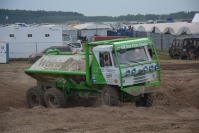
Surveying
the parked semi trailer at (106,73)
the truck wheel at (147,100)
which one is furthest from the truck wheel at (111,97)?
the truck wheel at (147,100)

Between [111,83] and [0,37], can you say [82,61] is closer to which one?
[111,83]

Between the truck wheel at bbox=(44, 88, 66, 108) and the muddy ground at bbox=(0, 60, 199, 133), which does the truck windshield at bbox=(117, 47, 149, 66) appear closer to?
the muddy ground at bbox=(0, 60, 199, 133)

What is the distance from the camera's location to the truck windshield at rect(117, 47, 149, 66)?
1355cm

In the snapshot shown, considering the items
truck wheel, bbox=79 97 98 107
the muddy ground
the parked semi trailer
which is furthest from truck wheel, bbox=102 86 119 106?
truck wheel, bbox=79 97 98 107

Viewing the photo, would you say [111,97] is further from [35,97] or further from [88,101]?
[35,97]

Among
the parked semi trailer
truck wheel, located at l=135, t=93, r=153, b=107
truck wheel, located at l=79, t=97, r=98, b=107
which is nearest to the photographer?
the parked semi trailer

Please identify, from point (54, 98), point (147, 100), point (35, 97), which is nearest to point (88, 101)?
point (54, 98)

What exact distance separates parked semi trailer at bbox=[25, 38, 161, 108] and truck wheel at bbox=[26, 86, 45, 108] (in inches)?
8.0

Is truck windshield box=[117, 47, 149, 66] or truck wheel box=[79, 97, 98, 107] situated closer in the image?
truck windshield box=[117, 47, 149, 66]

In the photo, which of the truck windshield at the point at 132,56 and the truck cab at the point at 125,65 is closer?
the truck cab at the point at 125,65

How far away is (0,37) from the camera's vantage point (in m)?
37.6

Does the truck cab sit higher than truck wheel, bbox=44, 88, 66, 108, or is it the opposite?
the truck cab

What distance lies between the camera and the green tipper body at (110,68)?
1338 cm

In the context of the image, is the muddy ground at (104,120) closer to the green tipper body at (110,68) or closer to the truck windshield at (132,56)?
the green tipper body at (110,68)
